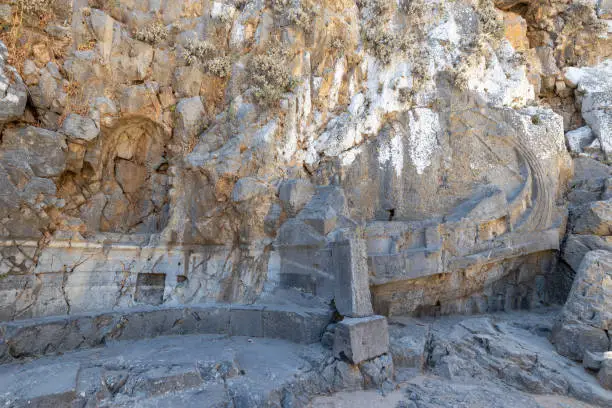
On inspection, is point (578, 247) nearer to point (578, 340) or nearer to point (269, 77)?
point (578, 340)

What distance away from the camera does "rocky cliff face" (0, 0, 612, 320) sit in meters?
5.64

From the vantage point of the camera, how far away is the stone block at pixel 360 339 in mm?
4277

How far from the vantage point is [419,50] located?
8203 mm

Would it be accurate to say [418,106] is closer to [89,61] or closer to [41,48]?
[89,61]

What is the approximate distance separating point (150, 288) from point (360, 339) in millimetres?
4077

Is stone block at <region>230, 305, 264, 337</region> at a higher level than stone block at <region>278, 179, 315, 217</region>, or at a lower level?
lower

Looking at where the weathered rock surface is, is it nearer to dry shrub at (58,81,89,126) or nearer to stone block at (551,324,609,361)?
dry shrub at (58,81,89,126)

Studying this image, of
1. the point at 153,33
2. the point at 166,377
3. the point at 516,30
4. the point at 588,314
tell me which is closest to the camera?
the point at 166,377

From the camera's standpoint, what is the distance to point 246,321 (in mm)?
5668

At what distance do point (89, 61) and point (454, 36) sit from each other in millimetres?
8070

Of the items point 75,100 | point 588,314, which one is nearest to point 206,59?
point 75,100

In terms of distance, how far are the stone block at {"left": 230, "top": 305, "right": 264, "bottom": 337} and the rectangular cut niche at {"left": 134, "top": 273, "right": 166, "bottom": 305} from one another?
1.60 meters

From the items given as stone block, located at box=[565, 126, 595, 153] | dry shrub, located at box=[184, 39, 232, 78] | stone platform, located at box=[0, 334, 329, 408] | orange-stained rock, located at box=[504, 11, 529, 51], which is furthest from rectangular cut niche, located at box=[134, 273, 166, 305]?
orange-stained rock, located at box=[504, 11, 529, 51]

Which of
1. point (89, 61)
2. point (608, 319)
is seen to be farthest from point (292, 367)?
point (89, 61)
